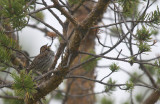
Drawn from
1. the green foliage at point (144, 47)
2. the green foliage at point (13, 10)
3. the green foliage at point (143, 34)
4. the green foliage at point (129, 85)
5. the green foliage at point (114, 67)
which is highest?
the green foliage at point (13, 10)

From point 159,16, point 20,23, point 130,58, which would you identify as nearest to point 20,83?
point 20,23

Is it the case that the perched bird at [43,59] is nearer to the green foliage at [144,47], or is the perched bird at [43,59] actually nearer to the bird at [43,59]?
the bird at [43,59]

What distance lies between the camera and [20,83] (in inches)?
69.5

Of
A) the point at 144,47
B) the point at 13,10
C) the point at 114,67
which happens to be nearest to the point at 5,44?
the point at 13,10

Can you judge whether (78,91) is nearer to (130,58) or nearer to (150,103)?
(150,103)

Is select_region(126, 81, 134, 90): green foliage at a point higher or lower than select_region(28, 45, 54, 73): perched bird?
lower

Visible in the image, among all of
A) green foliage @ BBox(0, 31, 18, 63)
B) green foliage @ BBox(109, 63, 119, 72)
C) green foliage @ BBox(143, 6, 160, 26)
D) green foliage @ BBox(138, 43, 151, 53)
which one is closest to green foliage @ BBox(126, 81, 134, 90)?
green foliage @ BBox(109, 63, 119, 72)

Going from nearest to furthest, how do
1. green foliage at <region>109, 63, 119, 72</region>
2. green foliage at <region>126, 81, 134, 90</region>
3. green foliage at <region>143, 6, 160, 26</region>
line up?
1. green foliage at <region>143, 6, 160, 26</region>
2. green foliage at <region>126, 81, 134, 90</region>
3. green foliage at <region>109, 63, 119, 72</region>

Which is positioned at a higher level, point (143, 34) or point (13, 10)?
point (13, 10)

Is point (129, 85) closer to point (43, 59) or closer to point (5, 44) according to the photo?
point (5, 44)

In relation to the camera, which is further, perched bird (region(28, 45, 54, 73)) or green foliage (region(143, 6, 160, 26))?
perched bird (region(28, 45, 54, 73))

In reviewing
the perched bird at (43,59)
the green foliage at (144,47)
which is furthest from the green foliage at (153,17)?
the perched bird at (43,59)

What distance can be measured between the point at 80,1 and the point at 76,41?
60 cm

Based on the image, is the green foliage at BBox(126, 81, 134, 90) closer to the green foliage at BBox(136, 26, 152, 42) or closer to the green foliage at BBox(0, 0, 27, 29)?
the green foliage at BBox(136, 26, 152, 42)
